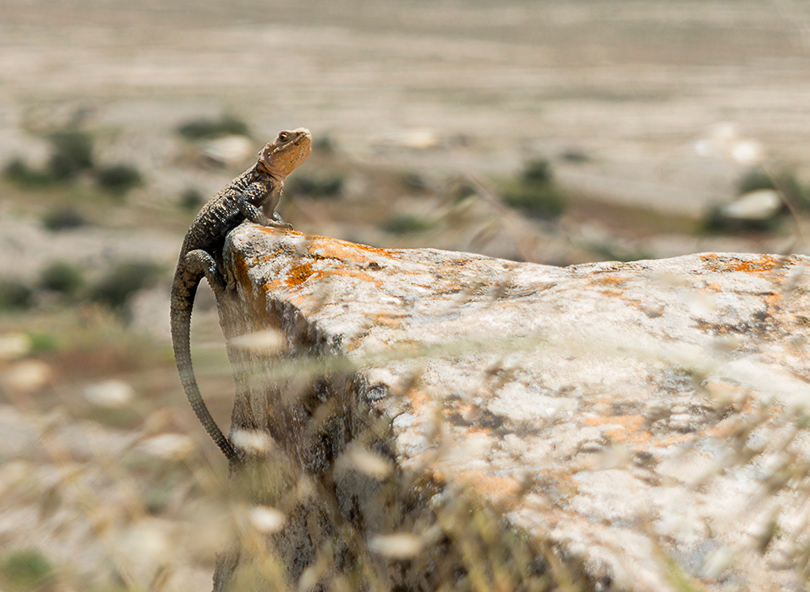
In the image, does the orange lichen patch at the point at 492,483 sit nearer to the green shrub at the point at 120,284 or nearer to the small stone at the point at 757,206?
the small stone at the point at 757,206

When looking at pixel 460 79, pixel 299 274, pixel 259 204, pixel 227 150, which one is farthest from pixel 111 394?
pixel 460 79

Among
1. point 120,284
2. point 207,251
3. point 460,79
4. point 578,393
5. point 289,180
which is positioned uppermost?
point 289,180

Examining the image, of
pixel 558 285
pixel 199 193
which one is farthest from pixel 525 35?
pixel 558 285

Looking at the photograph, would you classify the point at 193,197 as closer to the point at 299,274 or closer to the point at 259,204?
the point at 259,204

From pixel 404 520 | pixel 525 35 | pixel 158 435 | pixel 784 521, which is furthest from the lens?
pixel 525 35

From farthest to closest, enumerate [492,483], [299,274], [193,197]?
[193,197] < [299,274] < [492,483]

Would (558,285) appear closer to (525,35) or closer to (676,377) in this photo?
(676,377)
